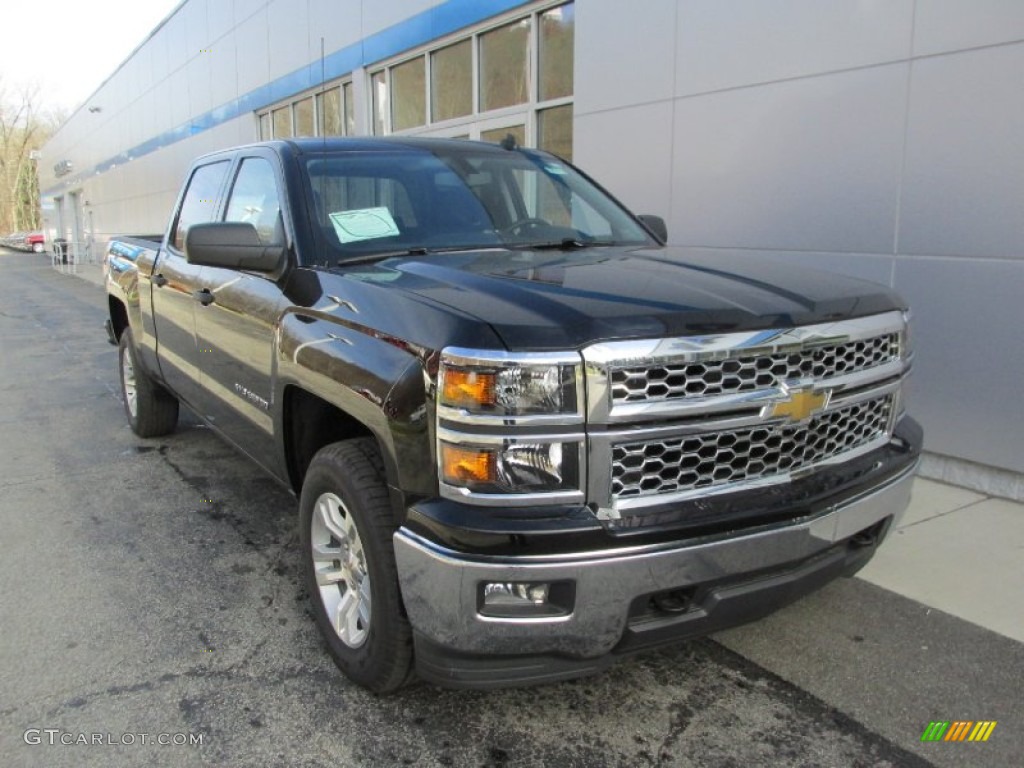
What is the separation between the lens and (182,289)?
4691 mm

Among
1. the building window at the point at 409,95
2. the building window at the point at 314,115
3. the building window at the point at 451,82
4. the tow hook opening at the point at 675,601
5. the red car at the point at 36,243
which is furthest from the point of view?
the red car at the point at 36,243

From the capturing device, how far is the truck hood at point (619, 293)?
2246mm

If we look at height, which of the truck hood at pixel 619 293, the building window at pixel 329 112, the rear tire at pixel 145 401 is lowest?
the rear tire at pixel 145 401

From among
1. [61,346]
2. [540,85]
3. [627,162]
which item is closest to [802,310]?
[627,162]

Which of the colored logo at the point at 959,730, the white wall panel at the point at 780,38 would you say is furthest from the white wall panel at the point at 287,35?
the colored logo at the point at 959,730

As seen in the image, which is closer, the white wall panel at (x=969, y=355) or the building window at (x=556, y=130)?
the white wall panel at (x=969, y=355)

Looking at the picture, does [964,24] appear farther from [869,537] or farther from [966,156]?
[869,537]

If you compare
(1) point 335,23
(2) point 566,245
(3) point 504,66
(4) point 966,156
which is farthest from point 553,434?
(1) point 335,23

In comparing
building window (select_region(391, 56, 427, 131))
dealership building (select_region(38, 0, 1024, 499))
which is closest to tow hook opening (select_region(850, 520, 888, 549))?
dealership building (select_region(38, 0, 1024, 499))

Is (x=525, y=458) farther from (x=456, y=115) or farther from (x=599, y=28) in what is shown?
(x=456, y=115)

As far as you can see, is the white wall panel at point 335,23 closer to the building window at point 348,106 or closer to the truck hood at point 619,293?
the building window at point 348,106

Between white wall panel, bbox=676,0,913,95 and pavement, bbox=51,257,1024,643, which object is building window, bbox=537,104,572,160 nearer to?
white wall panel, bbox=676,0,913,95

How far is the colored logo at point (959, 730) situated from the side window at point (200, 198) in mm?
4097

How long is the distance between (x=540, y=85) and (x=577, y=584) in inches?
316
